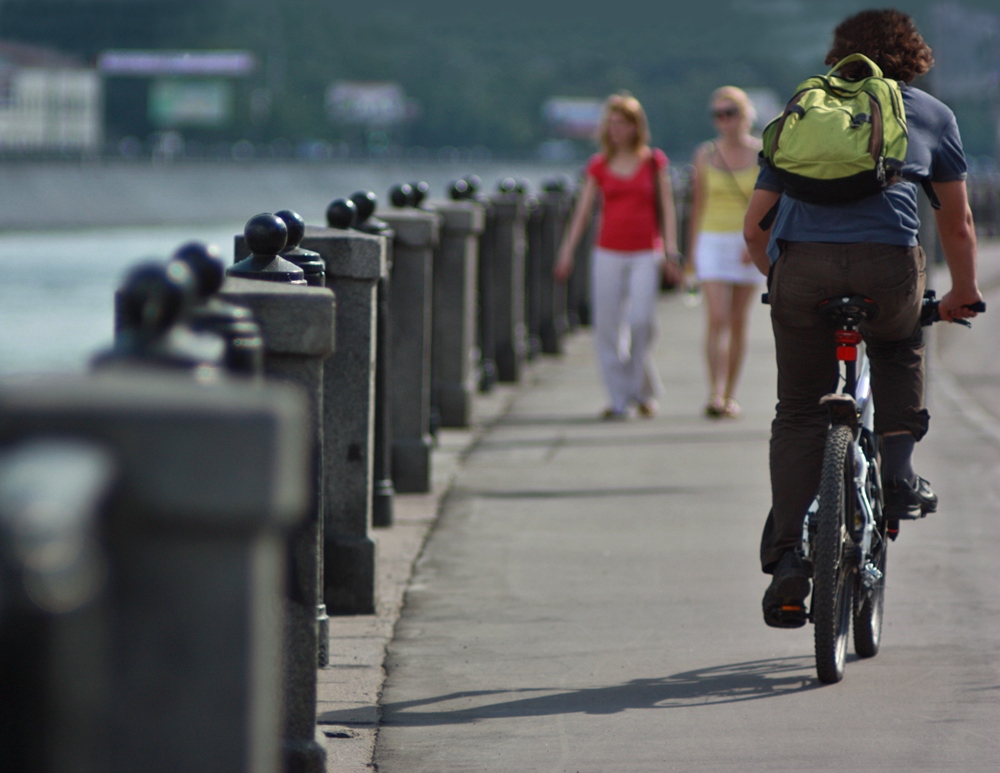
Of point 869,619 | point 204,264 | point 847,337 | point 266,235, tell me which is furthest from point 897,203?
point 204,264

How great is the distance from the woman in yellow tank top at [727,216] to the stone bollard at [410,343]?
2.59 meters

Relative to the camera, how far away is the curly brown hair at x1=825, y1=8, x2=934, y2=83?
4.39m

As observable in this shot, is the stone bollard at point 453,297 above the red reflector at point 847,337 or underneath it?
underneath

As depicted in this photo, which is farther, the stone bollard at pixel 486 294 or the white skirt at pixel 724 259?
the stone bollard at pixel 486 294

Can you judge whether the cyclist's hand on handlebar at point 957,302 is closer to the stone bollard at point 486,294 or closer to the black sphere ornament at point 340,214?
the black sphere ornament at point 340,214

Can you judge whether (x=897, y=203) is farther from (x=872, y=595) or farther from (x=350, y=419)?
(x=350, y=419)

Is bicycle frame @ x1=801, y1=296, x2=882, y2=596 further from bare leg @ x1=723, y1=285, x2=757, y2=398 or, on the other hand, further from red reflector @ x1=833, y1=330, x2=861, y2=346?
bare leg @ x1=723, y1=285, x2=757, y2=398

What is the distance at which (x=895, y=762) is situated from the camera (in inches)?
143

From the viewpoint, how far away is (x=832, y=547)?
3.98 meters

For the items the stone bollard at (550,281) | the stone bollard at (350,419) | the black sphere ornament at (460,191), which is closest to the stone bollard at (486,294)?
the black sphere ornament at (460,191)

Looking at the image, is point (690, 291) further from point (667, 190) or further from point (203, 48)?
point (203, 48)

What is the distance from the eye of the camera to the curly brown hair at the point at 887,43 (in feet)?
14.4

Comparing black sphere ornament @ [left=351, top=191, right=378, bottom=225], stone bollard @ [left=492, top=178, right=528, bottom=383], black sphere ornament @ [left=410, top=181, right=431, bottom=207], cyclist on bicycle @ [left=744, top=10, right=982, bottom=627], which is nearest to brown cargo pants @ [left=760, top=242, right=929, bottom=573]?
cyclist on bicycle @ [left=744, top=10, right=982, bottom=627]

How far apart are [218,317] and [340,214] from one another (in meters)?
3.24
